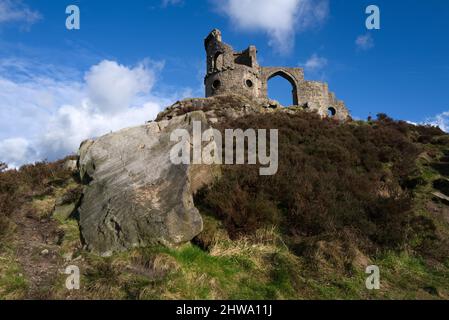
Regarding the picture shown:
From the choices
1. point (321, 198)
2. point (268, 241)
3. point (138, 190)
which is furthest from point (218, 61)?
point (268, 241)

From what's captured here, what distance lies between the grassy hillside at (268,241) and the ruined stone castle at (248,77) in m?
21.1

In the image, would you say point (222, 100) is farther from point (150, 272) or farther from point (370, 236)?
point (150, 272)

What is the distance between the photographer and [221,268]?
21.5 ft

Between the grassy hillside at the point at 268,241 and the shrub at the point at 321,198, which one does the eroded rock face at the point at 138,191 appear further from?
the shrub at the point at 321,198

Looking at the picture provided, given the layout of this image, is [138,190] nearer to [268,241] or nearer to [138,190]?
[138,190]

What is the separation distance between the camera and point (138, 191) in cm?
769

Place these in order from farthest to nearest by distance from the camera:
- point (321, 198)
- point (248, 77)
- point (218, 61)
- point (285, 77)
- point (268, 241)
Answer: point (285, 77) → point (218, 61) → point (248, 77) → point (321, 198) → point (268, 241)

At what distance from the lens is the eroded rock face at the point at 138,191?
6.96 metres

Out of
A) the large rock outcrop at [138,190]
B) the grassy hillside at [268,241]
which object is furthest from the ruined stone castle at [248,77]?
the large rock outcrop at [138,190]

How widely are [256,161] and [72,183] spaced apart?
231 inches

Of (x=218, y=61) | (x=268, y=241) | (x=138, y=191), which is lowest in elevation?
(x=268, y=241)

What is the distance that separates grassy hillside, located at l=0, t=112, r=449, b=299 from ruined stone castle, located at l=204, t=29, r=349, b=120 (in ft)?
69.2

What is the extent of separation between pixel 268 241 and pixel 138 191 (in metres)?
3.17
